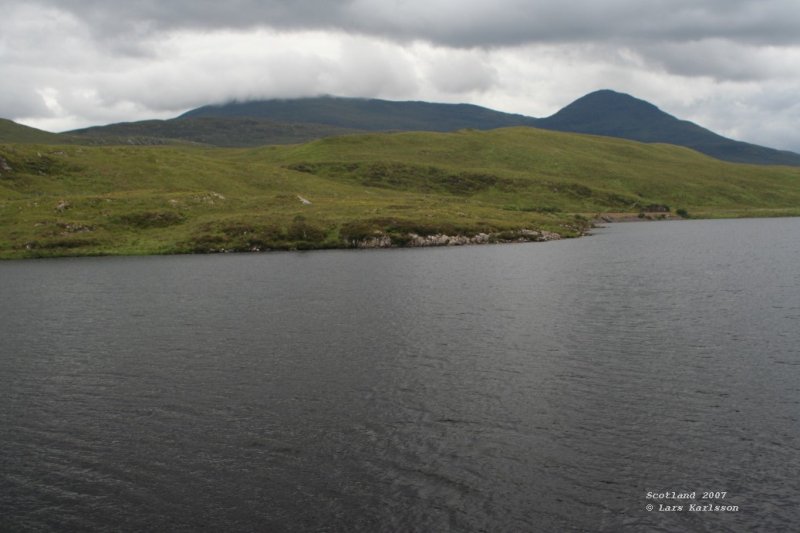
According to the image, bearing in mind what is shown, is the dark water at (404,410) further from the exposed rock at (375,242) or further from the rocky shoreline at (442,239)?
the rocky shoreline at (442,239)

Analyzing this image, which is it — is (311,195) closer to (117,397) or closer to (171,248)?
(171,248)

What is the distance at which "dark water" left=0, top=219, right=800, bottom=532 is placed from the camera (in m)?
22.7

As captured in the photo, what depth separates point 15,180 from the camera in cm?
16388

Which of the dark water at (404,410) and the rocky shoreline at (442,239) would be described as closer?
the dark water at (404,410)

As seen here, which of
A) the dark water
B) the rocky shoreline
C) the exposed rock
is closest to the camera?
the dark water

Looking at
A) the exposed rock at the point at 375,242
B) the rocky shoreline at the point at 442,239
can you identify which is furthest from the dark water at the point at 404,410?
the rocky shoreline at the point at 442,239

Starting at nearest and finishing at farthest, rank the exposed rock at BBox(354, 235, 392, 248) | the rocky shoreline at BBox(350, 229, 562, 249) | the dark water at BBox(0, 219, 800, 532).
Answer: the dark water at BBox(0, 219, 800, 532), the exposed rock at BBox(354, 235, 392, 248), the rocky shoreline at BBox(350, 229, 562, 249)

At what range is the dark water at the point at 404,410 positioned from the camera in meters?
22.7

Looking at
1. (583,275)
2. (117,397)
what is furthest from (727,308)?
(117,397)

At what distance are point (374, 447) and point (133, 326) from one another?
3510 centimetres

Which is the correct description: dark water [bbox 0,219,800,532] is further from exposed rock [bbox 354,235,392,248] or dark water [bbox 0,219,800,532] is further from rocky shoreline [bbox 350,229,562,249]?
rocky shoreline [bbox 350,229,562,249]

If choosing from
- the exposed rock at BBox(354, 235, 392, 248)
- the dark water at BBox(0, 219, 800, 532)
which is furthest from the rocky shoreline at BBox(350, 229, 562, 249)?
the dark water at BBox(0, 219, 800, 532)

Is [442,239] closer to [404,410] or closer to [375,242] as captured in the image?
[375,242]

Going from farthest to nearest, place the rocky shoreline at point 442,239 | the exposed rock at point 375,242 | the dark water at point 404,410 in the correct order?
the rocky shoreline at point 442,239 → the exposed rock at point 375,242 → the dark water at point 404,410
